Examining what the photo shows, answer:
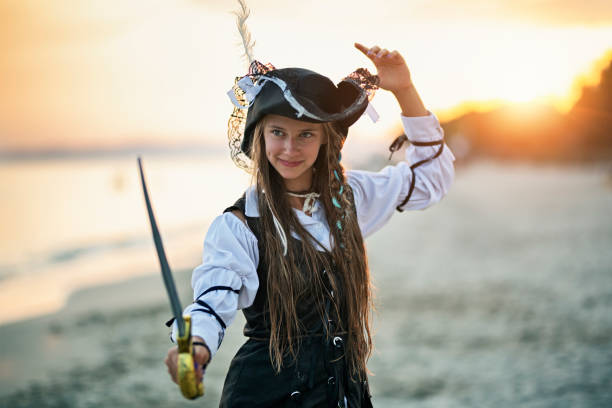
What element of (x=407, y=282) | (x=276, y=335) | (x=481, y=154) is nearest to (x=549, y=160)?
(x=481, y=154)

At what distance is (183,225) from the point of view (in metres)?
17.4

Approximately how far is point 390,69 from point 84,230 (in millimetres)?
15429

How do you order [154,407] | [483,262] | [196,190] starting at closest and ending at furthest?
[154,407] < [483,262] < [196,190]

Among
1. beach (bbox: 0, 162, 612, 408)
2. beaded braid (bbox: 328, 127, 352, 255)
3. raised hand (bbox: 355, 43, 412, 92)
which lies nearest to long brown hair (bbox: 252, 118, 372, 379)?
beaded braid (bbox: 328, 127, 352, 255)

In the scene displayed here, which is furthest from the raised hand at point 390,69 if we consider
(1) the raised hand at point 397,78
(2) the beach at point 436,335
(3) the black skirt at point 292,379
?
(2) the beach at point 436,335

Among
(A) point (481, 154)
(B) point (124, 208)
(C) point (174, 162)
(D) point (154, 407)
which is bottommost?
(D) point (154, 407)

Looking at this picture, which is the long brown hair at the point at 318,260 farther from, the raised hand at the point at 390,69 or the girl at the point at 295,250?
the raised hand at the point at 390,69

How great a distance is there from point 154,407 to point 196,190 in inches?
862

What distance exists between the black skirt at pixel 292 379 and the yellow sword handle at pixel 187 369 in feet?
1.73

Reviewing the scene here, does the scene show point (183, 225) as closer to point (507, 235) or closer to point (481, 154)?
point (507, 235)

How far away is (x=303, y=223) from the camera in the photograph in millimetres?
1875

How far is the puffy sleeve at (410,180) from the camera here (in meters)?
2.11

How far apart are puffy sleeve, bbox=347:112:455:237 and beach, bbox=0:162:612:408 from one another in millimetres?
1067

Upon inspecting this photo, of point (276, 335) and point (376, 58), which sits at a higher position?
point (376, 58)
